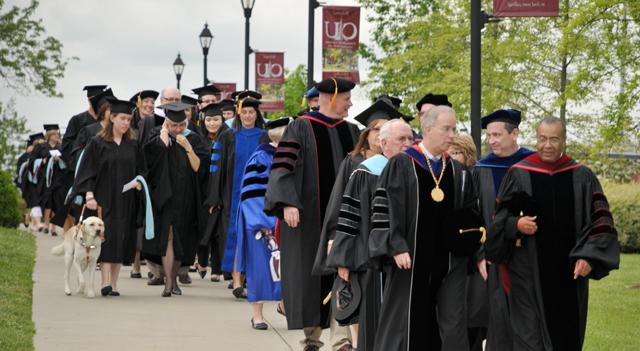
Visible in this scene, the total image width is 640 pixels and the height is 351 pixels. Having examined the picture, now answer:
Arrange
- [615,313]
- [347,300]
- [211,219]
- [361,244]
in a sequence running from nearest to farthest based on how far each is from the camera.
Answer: [361,244] → [347,300] → [615,313] → [211,219]

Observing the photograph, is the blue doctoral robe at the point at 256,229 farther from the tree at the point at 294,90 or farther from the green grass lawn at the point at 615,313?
Result: the tree at the point at 294,90

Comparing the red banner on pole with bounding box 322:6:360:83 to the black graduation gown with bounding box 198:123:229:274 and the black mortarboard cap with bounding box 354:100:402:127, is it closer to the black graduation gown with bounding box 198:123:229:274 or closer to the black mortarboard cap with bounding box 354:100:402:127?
the black graduation gown with bounding box 198:123:229:274

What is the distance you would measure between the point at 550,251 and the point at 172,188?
7.55 metres

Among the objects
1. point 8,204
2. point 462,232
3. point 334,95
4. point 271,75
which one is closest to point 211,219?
point 334,95

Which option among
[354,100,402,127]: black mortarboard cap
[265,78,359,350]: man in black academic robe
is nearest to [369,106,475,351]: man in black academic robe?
[354,100,402,127]: black mortarboard cap

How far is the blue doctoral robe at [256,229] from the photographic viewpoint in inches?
488

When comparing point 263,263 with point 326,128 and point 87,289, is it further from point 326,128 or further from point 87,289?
point 87,289

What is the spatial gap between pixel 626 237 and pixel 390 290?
19.1 meters

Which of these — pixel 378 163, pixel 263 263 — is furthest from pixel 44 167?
pixel 378 163

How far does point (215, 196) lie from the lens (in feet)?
52.1

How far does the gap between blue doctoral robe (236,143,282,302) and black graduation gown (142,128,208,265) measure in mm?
2307

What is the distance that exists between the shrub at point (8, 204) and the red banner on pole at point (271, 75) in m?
5.97

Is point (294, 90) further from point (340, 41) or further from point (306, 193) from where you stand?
point (306, 193)

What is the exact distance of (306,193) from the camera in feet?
35.7
